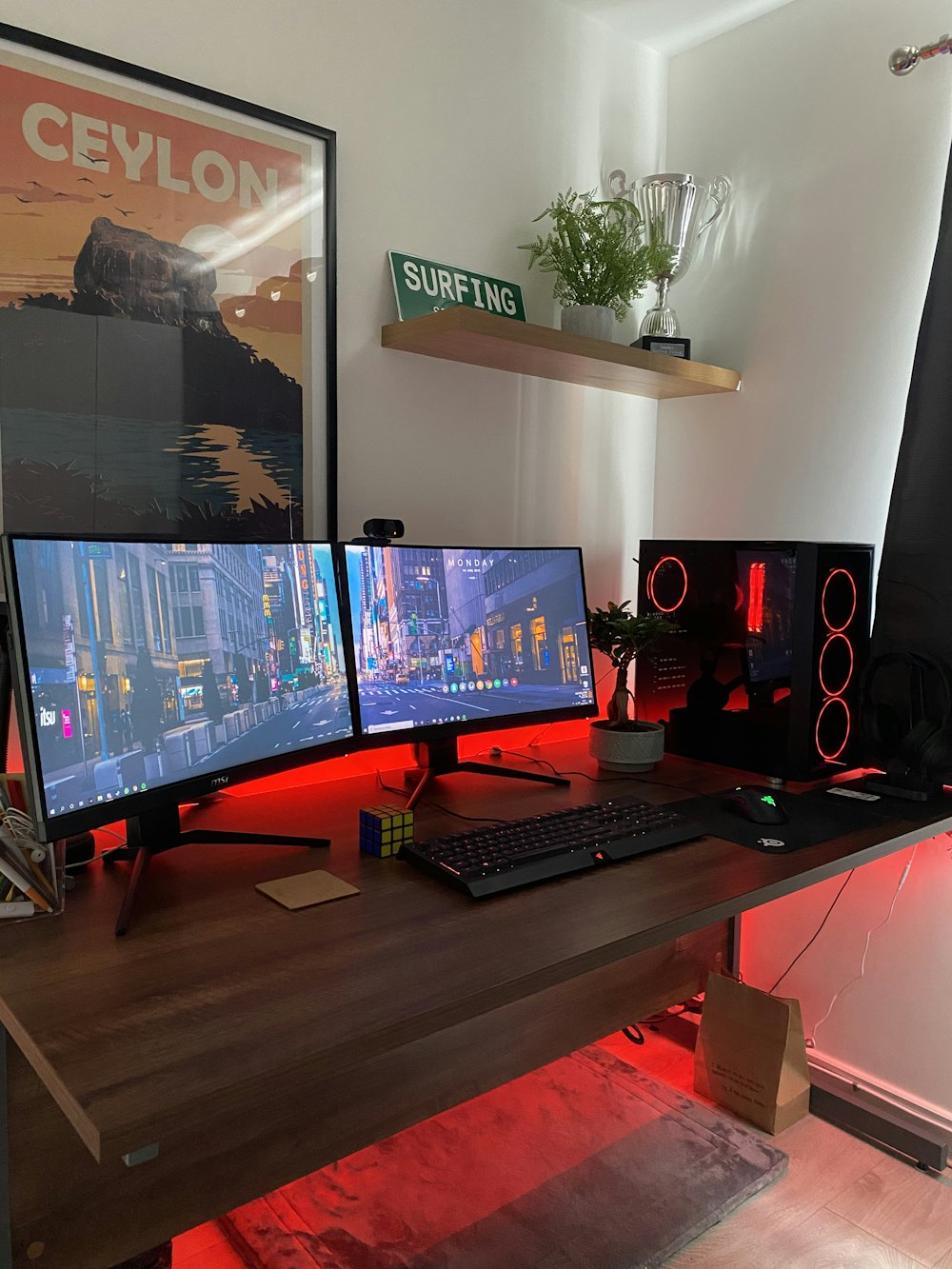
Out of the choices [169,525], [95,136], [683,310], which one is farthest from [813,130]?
[169,525]

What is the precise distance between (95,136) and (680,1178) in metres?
2.12

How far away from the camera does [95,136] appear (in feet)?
4.84

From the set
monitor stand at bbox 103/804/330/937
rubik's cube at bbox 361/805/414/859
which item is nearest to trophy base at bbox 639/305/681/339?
rubik's cube at bbox 361/805/414/859

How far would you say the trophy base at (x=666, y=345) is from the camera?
2166 millimetres

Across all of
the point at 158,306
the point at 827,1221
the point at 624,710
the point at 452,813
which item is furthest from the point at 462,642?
the point at 827,1221

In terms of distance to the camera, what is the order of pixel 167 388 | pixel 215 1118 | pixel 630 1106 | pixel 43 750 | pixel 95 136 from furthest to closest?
1. pixel 630 1106
2. pixel 167 388
3. pixel 95 136
4. pixel 43 750
5. pixel 215 1118

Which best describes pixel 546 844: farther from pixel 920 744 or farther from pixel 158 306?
pixel 158 306

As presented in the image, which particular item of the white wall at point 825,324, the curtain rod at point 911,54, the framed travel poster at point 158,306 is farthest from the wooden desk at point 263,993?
the curtain rod at point 911,54

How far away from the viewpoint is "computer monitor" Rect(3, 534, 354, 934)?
1051mm

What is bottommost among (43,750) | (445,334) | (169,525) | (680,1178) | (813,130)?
(680,1178)

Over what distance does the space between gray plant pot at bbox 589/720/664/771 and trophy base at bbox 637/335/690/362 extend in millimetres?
→ 881

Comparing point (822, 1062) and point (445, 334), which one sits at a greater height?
point (445, 334)

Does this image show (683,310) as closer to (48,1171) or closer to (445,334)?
(445,334)

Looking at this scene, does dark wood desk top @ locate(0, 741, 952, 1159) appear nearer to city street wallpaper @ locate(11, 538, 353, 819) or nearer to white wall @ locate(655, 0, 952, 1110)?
city street wallpaper @ locate(11, 538, 353, 819)
